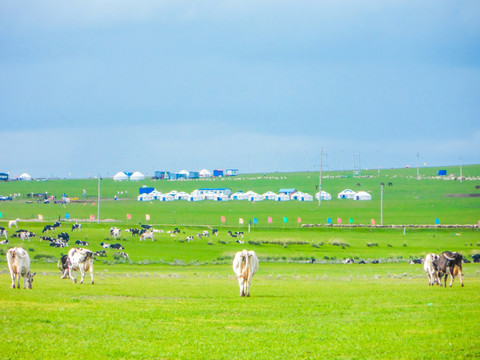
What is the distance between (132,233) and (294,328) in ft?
181

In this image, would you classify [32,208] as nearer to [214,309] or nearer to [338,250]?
[338,250]

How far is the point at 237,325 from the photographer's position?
15625 millimetres

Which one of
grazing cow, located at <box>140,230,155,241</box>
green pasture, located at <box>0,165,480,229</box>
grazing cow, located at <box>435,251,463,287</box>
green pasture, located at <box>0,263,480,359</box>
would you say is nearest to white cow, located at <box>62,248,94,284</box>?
green pasture, located at <box>0,263,480,359</box>

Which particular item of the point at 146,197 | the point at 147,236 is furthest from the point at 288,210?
the point at 147,236

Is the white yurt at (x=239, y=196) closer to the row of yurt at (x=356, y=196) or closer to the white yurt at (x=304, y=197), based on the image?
the white yurt at (x=304, y=197)

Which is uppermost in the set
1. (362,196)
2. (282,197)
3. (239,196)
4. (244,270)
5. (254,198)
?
(362,196)

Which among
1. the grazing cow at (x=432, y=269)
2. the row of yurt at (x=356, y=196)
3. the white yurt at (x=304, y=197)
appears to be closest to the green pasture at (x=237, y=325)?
the grazing cow at (x=432, y=269)

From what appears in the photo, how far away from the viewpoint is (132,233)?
68.9 metres

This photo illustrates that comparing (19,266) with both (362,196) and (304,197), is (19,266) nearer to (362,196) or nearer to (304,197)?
(362,196)

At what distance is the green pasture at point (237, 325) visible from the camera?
41.1ft

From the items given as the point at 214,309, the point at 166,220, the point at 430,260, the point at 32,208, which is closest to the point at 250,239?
the point at 166,220

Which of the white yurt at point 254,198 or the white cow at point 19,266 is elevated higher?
the white yurt at point 254,198

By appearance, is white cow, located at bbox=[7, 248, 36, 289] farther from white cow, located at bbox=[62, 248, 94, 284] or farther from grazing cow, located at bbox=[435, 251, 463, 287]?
grazing cow, located at bbox=[435, 251, 463, 287]

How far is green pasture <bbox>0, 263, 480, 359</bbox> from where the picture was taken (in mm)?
12539
